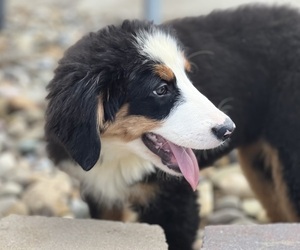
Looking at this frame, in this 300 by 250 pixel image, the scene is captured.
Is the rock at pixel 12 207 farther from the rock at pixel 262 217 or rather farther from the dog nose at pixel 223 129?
the dog nose at pixel 223 129

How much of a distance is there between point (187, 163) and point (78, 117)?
2.09 feet

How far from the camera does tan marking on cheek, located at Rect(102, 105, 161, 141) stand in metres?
3.96

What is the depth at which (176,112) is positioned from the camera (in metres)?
3.92

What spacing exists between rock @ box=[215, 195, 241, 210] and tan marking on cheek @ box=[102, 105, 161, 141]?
203 centimetres

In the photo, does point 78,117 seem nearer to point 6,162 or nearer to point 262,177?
point 262,177

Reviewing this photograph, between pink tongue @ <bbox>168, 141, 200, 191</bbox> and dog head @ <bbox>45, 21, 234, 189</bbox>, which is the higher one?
dog head @ <bbox>45, 21, 234, 189</bbox>

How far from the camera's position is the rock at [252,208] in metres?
5.84

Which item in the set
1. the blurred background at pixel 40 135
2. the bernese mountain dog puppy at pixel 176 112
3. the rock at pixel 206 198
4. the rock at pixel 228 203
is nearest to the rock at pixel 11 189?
the blurred background at pixel 40 135

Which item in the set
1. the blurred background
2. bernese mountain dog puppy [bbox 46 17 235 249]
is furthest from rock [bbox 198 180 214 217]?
bernese mountain dog puppy [bbox 46 17 235 249]

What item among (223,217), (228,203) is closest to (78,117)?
(223,217)

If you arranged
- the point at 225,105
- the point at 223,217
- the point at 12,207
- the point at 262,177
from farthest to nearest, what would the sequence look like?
the point at 223,217
the point at 12,207
the point at 262,177
the point at 225,105

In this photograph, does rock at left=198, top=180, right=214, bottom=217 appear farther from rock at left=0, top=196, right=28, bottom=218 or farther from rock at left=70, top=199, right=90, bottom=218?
rock at left=0, top=196, right=28, bottom=218

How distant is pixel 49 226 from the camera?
4.03 m

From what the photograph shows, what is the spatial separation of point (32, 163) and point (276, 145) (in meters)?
A: 2.66
